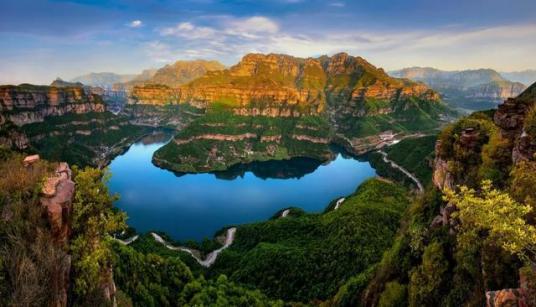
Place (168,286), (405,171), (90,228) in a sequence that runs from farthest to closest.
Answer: (405,171) → (168,286) → (90,228)

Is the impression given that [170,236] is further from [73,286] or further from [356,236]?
[73,286]

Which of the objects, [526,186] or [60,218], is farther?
[60,218]

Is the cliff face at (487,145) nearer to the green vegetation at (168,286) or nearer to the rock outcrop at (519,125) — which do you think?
the rock outcrop at (519,125)

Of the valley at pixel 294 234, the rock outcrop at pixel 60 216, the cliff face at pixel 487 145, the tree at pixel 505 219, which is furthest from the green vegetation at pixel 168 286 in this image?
the tree at pixel 505 219

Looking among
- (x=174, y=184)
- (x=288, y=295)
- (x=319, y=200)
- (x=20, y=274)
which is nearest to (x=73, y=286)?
(x=20, y=274)

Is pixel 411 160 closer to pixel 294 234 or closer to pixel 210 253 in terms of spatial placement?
pixel 294 234

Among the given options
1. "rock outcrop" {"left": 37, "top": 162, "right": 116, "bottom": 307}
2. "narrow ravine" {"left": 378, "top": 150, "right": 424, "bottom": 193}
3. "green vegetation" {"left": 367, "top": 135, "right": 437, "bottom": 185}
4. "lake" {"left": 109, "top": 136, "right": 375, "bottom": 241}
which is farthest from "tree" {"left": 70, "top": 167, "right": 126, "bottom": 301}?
"green vegetation" {"left": 367, "top": 135, "right": 437, "bottom": 185}

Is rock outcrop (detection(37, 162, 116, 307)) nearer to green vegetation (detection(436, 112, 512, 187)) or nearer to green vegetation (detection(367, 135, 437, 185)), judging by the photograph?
green vegetation (detection(436, 112, 512, 187))

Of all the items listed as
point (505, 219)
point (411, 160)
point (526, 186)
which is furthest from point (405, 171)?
point (505, 219)
